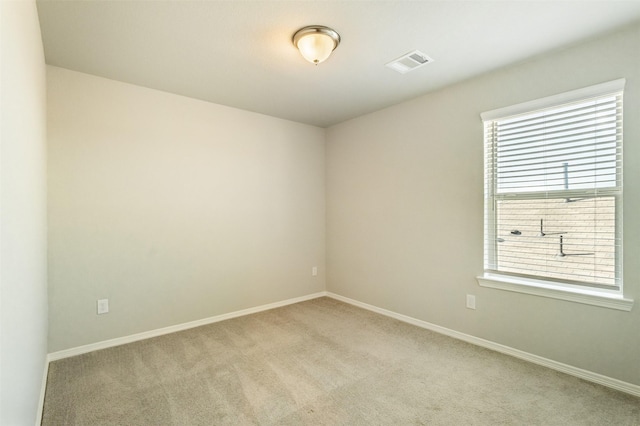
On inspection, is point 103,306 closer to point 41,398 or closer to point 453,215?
point 41,398

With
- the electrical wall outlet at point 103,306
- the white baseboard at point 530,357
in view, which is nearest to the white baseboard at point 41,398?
the electrical wall outlet at point 103,306

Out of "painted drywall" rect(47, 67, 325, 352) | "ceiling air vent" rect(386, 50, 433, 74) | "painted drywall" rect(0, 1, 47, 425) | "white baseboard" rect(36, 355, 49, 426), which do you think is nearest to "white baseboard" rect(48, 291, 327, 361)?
"painted drywall" rect(47, 67, 325, 352)

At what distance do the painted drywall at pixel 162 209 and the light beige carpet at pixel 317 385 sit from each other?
0.44 m

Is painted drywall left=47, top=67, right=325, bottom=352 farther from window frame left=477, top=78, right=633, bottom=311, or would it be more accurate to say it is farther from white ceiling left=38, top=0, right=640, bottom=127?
window frame left=477, top=78, right=633, bottom=311

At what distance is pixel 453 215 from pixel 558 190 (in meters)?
0.88

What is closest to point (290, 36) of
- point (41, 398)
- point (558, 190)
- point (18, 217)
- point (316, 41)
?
point (316, 41)

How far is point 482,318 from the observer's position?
2887 millimetres

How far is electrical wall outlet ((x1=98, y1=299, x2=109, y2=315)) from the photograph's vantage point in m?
2.85

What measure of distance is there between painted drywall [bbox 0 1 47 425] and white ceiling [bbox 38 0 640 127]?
1.70 ft

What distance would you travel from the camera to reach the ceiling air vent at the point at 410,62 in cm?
248

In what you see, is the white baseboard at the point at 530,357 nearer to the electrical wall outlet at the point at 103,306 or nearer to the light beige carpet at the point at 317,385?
the light beige carpet at the point at 317,385

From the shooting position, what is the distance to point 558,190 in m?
2.48

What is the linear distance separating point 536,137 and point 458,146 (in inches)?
25.5

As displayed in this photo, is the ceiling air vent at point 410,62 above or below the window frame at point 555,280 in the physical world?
above
